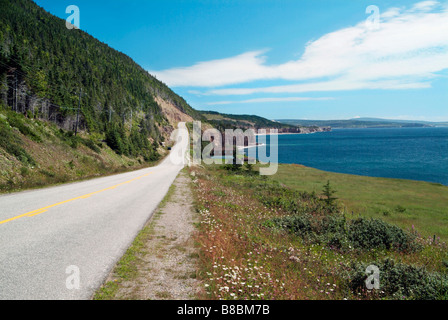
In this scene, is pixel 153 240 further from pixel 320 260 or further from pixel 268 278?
pixel 320 260

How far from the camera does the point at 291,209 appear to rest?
602 inches

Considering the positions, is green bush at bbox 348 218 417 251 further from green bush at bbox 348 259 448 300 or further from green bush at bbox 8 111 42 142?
green bush at bbox 8 111 42 142

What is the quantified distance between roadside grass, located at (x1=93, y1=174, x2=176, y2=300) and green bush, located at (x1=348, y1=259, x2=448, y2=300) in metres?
4.92

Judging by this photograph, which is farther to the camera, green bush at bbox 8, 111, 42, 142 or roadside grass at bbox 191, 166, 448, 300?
green bush at bbox 8, 111, 42, 142

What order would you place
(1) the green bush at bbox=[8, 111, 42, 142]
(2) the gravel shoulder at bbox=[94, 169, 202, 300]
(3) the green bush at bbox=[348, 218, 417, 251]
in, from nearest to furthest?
(2) the gravel shoulder at bbox=[94, 169, 202, 300] → (3) the green bush at bbox=[348, 218, 417, 251] → (1) the green bush at bbox=[8, 111, 42, 142]

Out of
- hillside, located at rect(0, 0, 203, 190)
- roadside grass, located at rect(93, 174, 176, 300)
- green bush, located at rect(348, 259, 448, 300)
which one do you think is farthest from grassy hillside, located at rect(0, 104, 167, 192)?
green bush, located at rect(348, 259, 448, 300)

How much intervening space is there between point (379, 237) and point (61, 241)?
10825 millimetres

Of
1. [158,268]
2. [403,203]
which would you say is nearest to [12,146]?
[158,268]

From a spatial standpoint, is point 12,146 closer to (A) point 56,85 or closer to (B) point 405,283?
(B) point 405,283

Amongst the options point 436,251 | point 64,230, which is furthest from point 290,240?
point 64,230

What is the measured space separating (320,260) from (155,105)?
155 metres

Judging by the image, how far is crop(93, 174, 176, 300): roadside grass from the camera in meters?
4.64

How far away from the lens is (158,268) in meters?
5.92

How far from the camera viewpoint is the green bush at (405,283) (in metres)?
5.43
